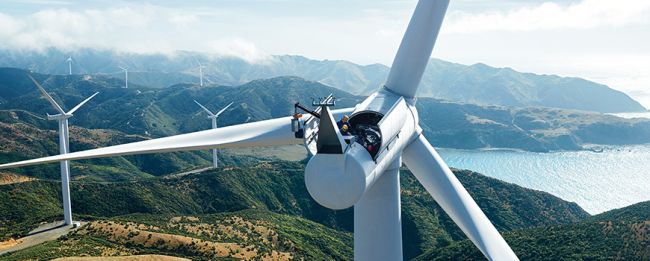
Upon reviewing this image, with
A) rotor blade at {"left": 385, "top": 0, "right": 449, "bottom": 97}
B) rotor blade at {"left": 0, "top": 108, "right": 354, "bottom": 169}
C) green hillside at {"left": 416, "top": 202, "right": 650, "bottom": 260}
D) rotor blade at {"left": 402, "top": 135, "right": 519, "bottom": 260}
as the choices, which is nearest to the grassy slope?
green hillside at {"left": 416, "top": 202, "right": 650, "bottom": 260}

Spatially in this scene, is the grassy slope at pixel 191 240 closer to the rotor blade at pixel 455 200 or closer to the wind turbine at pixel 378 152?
the wind turbine at pixel 378 152

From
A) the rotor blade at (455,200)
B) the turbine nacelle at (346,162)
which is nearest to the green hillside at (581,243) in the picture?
the rotor blade at (455,200)

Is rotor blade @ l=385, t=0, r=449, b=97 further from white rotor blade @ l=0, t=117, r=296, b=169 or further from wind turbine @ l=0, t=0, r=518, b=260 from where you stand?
white rotor blade @ l=0, t=117, r=296, b=169

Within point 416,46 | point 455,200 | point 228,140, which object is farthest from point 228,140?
point 455,200

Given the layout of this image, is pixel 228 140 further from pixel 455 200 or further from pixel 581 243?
pixel 581 243

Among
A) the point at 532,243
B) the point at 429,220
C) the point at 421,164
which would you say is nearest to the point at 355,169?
the point at 421,164

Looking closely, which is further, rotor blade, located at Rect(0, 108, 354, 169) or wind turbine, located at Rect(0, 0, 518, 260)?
rotor blade, located at Rect(0, 108, 354, 169)

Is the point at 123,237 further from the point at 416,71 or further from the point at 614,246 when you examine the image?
the point at 614,246
